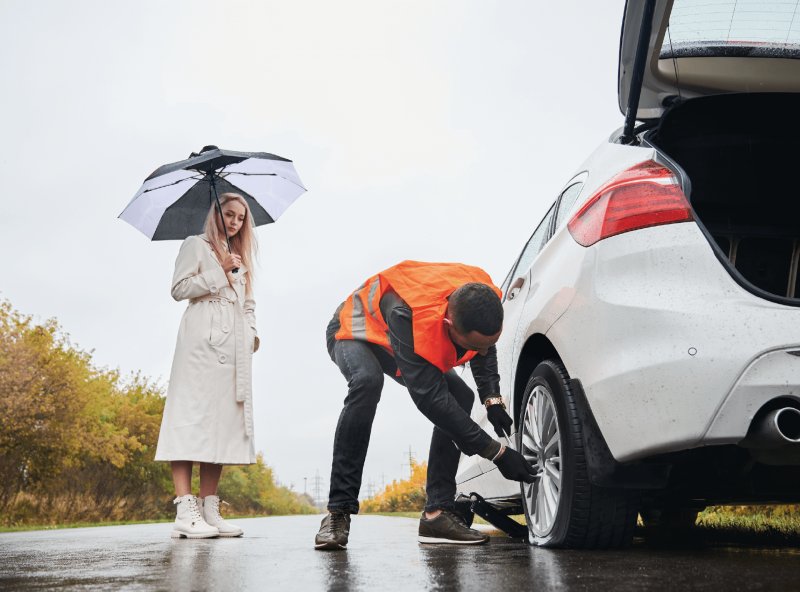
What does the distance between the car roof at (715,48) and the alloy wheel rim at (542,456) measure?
1.31 m

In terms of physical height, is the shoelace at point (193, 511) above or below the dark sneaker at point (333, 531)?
above

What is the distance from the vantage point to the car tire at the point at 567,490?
128 inches

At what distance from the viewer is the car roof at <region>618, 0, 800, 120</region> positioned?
3.33 metres

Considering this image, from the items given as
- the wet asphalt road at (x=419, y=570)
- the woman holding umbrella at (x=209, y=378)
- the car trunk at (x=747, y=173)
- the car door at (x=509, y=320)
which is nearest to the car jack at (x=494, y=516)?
the car door at (x=509, y=320)

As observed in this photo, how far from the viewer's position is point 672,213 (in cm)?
298

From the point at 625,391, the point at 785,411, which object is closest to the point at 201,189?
the point at 625,391

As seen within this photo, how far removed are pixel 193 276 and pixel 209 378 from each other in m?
0.64

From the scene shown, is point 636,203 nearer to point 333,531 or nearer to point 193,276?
point 333,531

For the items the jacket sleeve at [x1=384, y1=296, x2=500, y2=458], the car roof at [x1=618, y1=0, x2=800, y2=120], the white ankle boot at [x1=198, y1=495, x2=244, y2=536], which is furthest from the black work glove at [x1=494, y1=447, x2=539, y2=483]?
the white ankle boot at [x1=198, y1=495, x2=244, y2=536]

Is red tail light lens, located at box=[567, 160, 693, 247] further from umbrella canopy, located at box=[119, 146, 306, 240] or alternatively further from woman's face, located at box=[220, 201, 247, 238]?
umbrella canopy, located at box=[119, 146, 306, 240]

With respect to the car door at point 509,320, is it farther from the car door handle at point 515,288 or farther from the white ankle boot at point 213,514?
the white ankle boot at point 213,514

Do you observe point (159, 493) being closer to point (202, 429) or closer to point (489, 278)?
point (202, 429)

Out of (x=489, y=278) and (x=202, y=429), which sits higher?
(x=489, y=278)

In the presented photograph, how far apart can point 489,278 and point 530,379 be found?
606mm
